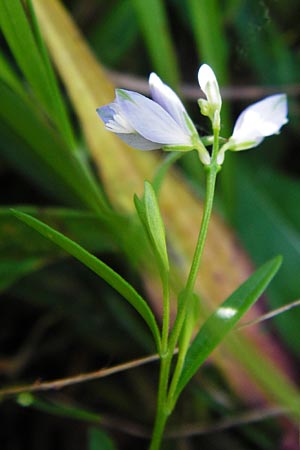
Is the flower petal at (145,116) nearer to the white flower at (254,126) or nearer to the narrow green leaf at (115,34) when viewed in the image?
the white flower at (254,126)

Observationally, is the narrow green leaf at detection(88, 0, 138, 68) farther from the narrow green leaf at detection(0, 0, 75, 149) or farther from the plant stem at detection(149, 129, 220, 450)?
the plant stem at detection(149, 129, 220, 450)

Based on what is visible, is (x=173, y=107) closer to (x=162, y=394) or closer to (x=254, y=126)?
(x=254, y=126)

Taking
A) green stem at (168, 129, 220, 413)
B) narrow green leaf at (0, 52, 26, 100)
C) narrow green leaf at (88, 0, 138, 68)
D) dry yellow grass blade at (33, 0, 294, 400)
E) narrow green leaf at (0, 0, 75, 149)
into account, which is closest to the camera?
green stem at (168, 129, 220, 413)

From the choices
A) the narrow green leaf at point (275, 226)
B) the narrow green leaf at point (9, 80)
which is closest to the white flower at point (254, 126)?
the narrow green leaf at point (9, 80)

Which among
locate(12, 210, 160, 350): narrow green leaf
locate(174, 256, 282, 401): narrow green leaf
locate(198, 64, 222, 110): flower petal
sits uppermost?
locate(198, 64, 222, 110): flower petal

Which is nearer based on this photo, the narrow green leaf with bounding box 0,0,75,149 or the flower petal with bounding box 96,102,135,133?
the flower petal with bounding box 96,102,135,133

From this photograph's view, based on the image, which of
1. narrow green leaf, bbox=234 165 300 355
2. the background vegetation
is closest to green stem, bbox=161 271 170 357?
the background vegetation
